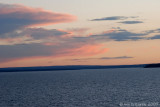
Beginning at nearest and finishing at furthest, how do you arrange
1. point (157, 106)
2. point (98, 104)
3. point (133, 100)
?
1. point (157, 106)
2. point (98, 104)
3. point (133, 100)

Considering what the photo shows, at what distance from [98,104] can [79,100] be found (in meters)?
8.08

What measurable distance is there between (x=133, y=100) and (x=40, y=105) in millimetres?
21133

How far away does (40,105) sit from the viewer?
67188 millimetres

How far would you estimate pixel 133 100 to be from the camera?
233 feet

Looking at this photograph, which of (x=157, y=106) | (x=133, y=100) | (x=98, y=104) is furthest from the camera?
(x=133, y=100)

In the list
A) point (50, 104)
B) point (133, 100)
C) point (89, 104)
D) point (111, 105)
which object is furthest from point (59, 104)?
point (133, 100)

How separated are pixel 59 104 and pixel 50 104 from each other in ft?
7.17

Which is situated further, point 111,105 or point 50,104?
point 50,104

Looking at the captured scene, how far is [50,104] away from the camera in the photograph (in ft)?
223

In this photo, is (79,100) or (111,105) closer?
(111,105)

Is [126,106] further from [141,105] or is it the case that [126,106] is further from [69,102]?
[69,102]

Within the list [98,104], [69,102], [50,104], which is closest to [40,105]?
[50,104]

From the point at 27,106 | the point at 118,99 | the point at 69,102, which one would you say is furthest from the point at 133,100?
the point at 27,106

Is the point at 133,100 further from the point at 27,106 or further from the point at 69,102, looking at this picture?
the point at 27,106
